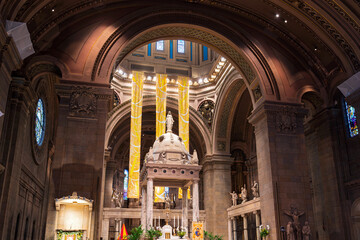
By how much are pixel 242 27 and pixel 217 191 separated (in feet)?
44.5

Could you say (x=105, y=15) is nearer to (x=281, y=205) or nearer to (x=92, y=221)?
(x=92, y=221)

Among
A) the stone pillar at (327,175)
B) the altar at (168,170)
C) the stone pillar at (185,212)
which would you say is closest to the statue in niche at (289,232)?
the stone pillar at (327,175)

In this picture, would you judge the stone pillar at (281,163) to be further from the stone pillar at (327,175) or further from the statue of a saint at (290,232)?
the stone pillar at (327,175)

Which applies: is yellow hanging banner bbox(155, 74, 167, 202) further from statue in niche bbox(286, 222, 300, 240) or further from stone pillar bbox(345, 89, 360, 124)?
stone pillar bbox(345, 89, 360, 124)

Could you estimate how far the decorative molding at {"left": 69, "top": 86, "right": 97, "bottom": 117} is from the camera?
15.3 metres

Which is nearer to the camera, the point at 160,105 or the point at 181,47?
the point at 160,105

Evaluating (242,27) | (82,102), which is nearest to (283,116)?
(242,27)

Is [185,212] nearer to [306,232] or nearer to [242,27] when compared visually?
[306,232]

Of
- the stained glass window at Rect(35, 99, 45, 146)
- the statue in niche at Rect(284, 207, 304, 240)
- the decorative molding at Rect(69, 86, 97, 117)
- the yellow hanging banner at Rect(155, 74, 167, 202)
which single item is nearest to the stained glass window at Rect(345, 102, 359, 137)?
the statue in niche at Rect(284, 207, 304, 240)

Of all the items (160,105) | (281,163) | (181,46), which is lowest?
(281,163)

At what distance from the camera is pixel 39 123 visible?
68.5 ft

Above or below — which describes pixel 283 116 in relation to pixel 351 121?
above

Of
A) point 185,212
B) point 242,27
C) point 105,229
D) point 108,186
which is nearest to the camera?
point 185,212

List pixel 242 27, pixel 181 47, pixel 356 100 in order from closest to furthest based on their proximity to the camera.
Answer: pixel 356 100, pixel 242 27, pixel 181 47
